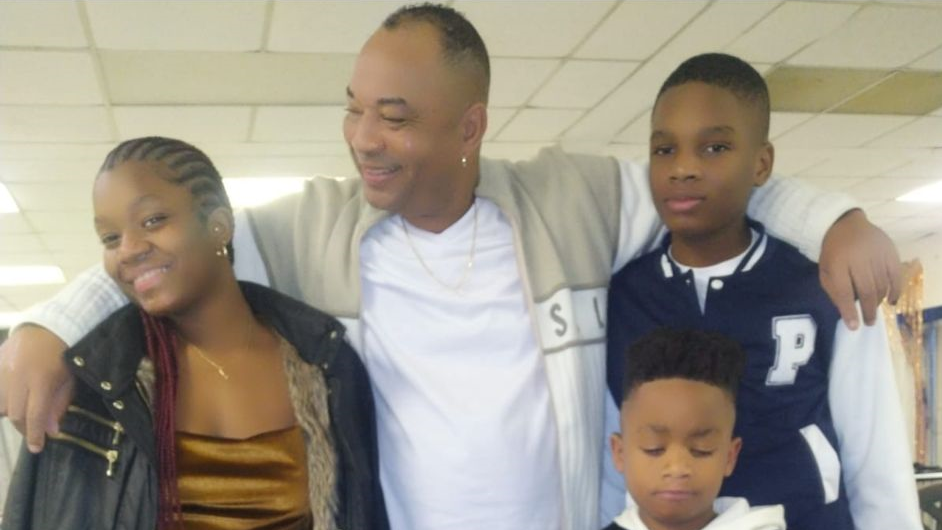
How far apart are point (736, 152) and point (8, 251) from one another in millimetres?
8006

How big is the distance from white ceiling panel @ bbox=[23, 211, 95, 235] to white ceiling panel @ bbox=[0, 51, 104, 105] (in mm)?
1906

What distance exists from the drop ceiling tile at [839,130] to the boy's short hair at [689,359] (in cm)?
470

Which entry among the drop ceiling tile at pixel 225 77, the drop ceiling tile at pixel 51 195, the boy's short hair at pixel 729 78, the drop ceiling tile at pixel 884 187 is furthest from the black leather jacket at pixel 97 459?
the drop ceiling tile at pixel 884 187

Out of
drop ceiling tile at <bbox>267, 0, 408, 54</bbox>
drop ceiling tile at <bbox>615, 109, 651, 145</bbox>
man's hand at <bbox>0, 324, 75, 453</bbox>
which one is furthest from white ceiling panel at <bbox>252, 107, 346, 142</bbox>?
man's hand at <bbox>0, 324, 75, 453</bbox>

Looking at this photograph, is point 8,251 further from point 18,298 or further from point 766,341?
point 766,341

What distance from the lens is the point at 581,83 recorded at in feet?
15.2

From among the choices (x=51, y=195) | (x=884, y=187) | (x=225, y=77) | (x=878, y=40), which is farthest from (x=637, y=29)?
(x=884, y=187)

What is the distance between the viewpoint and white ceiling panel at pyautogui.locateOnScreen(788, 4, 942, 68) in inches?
156

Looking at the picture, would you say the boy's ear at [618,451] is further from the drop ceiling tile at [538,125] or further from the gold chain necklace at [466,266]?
the drop ceiling tile at [538,125]

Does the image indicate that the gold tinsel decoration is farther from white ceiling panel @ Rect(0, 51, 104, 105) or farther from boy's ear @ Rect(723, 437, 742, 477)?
boy's ear @ Rect(723, 437, 742, 477)

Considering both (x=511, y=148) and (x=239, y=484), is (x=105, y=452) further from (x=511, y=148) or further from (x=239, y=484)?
(x=511, y=148)

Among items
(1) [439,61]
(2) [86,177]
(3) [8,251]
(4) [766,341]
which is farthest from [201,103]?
(3) [8,251]

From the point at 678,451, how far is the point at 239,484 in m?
0.65

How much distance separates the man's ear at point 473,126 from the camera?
4.78ft
